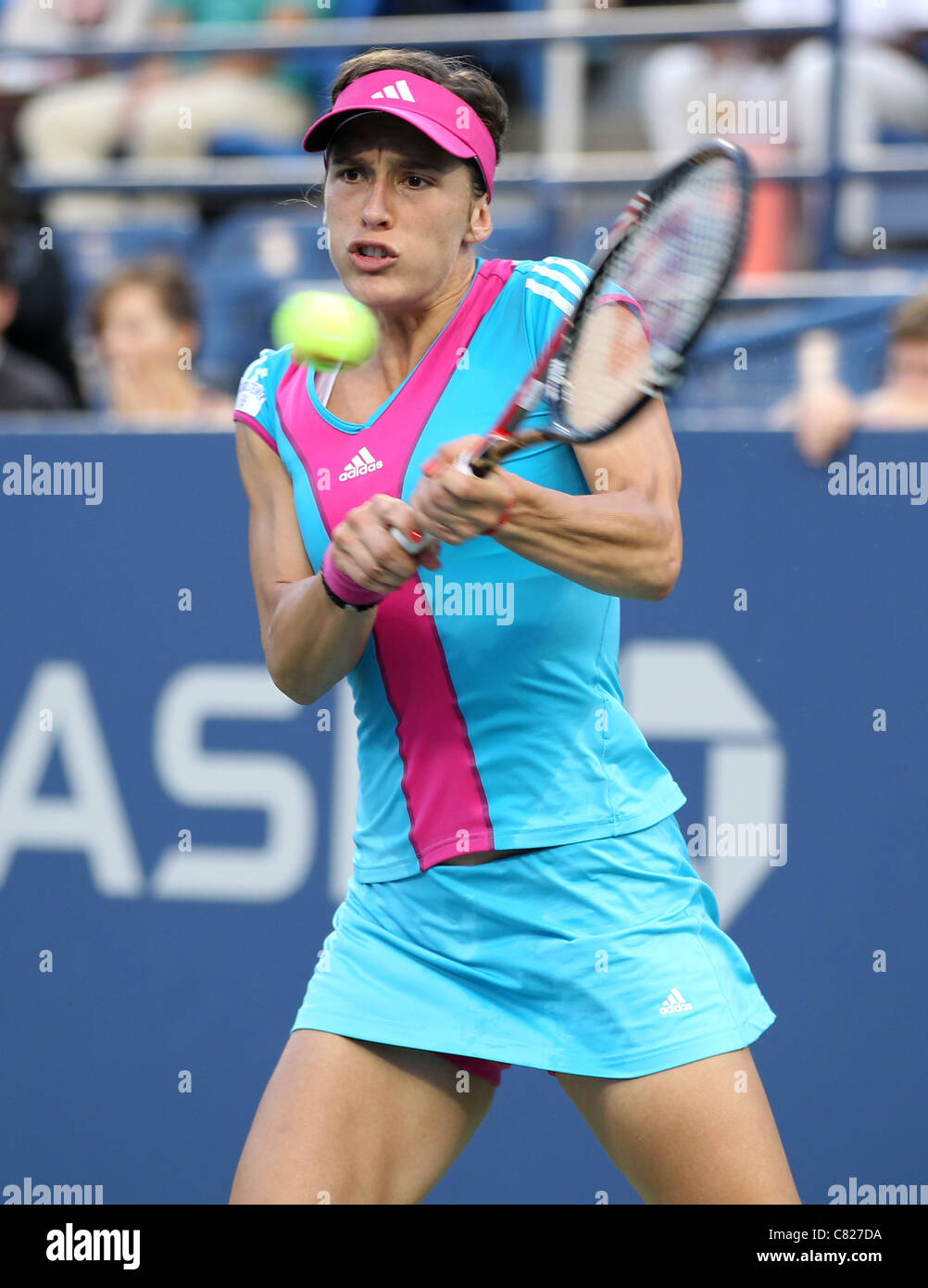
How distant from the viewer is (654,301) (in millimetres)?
2174

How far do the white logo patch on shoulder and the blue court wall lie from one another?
1.16 metres

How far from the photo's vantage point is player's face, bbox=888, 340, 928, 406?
148 inches

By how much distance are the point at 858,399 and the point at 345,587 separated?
7.85ft

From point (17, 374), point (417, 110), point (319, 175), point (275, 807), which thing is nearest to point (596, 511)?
point (417, 110)

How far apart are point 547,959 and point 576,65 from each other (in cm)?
420

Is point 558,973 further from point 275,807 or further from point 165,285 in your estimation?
point 165,285

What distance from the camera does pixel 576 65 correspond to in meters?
5.70

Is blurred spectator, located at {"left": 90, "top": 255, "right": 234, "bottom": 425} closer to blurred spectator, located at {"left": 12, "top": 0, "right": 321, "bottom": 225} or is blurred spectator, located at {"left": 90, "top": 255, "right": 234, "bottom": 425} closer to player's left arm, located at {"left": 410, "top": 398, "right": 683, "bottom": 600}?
blurred spectator, located at {"left": 12, "top": 0, "right": 321, "bottom": 225}

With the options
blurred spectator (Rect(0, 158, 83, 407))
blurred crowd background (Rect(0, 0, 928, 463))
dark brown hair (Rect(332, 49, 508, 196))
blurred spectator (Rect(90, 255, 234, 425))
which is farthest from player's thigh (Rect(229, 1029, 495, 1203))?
blurred spectator (Rect(0, 158, 83, 407))

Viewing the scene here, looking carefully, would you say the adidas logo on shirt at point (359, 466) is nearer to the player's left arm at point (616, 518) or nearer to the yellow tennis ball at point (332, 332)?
the yellow tennis ball at point (332, 332)

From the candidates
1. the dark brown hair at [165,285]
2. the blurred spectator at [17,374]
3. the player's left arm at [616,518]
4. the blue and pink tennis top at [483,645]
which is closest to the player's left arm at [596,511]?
the player's left arm at [616,518]

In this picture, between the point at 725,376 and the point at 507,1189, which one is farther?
the point at 725,376

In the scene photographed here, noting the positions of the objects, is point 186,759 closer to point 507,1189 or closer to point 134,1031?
point 134,1031
